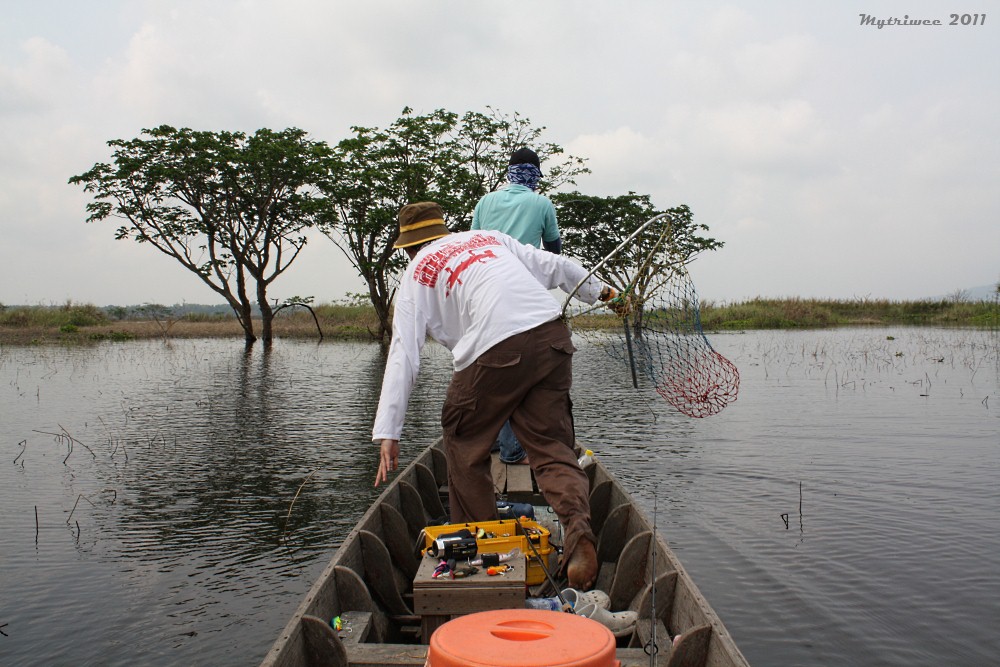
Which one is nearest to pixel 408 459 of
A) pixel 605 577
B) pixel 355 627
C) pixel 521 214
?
pixel 521 214

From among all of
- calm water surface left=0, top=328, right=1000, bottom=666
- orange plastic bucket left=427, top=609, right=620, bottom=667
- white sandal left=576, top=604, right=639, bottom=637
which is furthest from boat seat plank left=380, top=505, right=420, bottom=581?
orange plastic bucket left=427, top=609, right=620, bottom=667

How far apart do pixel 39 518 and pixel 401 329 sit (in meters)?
5.70

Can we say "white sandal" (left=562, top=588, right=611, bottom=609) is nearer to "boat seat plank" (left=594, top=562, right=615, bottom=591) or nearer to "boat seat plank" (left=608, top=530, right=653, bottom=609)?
"boat seat plank" (left=608, top=530, right=653, bottom=609)

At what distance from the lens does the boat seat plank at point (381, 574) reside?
403 centimetres

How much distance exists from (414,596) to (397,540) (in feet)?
4.43

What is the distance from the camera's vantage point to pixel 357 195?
32.8 metres

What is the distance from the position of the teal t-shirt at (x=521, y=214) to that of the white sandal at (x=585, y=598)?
2.82m

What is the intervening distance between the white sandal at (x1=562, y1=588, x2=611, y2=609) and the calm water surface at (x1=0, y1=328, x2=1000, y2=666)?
134 centimetres

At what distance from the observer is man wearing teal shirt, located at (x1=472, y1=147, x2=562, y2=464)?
5781 mm

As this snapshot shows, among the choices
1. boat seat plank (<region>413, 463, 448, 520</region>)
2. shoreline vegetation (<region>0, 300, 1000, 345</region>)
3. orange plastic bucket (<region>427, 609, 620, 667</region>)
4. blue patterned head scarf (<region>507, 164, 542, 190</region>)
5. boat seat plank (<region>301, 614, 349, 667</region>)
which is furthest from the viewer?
shoreline vegetation (<region>0, 300, 1000, 345</region>)

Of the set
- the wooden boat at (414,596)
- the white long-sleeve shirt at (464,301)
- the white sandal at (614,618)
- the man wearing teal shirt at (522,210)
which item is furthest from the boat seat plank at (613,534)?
the man wearing teal shirt at (522,210)

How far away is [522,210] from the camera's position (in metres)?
5.77

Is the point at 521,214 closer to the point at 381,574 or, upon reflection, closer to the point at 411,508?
the point at 411,508

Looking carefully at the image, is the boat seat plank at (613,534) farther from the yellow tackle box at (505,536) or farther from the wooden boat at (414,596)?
the yellow tackle box at (505,536)
